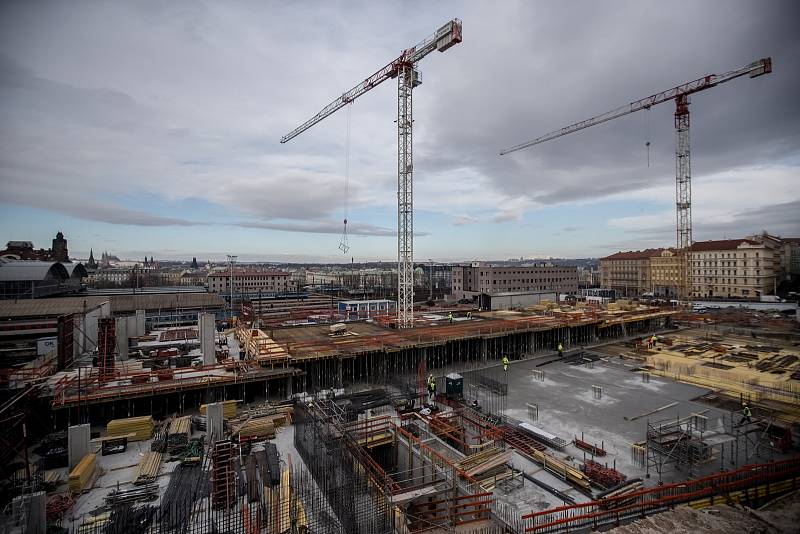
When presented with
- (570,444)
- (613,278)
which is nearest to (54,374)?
(570,444)

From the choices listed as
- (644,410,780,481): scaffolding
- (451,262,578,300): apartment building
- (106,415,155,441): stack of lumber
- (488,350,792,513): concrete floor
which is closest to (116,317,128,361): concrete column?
(106,415,155,441): stack of lumber

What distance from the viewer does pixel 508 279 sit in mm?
61000

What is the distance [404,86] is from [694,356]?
99.8 ft

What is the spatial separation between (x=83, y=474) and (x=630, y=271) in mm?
86083

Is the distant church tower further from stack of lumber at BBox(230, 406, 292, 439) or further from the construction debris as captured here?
the construction debris

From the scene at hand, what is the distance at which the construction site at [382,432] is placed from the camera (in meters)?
8.79

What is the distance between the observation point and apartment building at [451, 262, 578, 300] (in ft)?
196

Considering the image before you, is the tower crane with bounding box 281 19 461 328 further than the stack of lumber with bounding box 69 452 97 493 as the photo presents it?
Yes

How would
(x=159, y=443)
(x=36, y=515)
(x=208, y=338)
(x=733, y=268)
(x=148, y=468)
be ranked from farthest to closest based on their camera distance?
(x=733, y=268)
(x=208, y=338)
(x=159, y=443)
(x=148, y=468)
(x=36, y=515)

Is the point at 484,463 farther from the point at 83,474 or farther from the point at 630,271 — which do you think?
the point at 630,271

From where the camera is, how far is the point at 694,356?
26.2 m

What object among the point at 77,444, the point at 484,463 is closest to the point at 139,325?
the point at 77,444

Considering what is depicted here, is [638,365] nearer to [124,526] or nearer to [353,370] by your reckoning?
[353,370]

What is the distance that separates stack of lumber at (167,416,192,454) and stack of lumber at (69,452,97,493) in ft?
6.51
